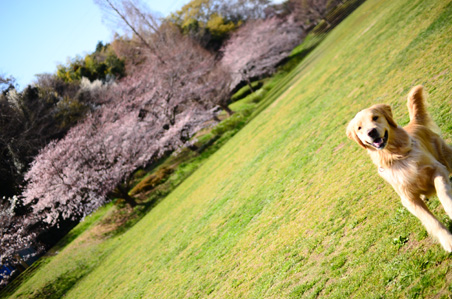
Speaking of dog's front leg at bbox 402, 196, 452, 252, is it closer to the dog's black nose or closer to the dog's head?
the dog's head

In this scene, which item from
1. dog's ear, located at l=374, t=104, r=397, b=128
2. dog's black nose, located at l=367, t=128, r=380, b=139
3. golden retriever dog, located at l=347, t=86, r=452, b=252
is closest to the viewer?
golden retriever dog, located at l=347, t=86, r=452, b=252

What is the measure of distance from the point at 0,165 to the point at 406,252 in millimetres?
32572

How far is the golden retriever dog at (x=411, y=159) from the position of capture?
329cm

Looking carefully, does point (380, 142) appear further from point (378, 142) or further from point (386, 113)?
point (386, 113)

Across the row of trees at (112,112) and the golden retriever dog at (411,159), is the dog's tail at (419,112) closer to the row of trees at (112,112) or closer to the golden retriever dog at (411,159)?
the golden retriever dog at (411,159)

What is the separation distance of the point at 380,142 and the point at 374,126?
0.22 meters

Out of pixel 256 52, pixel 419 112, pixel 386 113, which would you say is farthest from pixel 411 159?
pixel 256 52

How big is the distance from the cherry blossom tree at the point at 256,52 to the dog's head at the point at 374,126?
3324 cm

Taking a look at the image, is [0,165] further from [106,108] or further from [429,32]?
A: [429,32]

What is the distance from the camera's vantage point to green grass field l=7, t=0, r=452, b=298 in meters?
3.81

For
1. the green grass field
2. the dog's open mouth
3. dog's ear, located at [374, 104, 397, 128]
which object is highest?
dog's ear, located at [374, 104, 397, 128]

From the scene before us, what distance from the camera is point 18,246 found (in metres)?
18.9

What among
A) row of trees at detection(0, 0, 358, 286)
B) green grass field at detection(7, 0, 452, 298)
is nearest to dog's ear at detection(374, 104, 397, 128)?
green grass field at detection(7, 0, 452, 298)

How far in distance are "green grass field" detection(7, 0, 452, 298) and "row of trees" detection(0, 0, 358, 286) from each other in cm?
461
